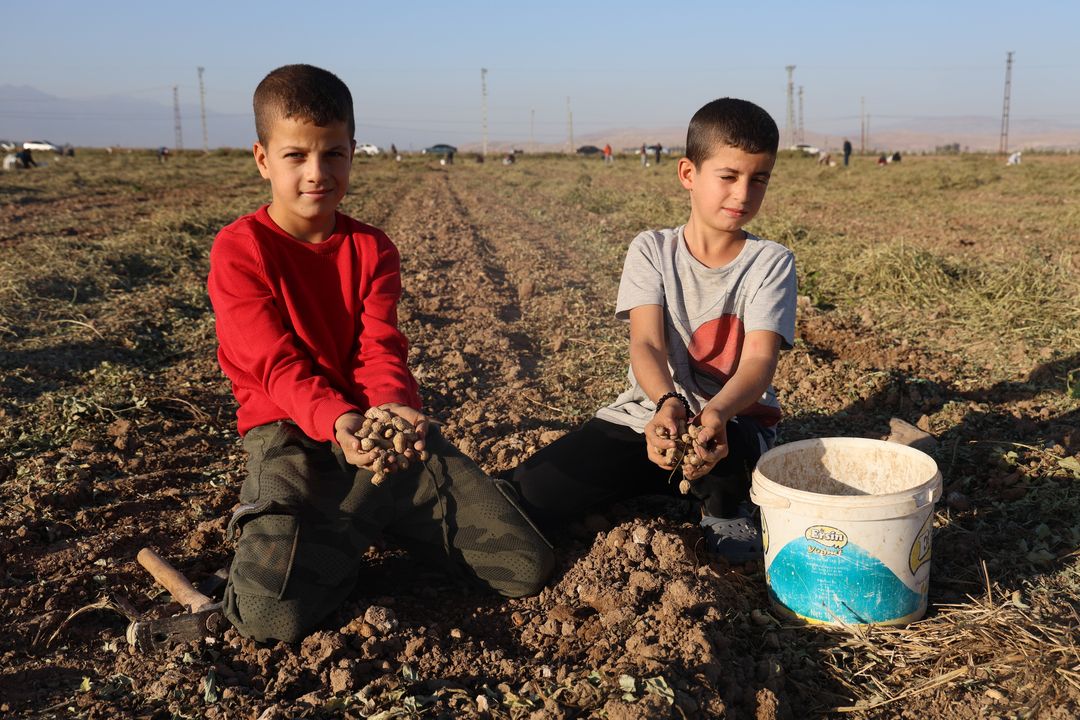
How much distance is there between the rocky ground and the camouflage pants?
0.08 m

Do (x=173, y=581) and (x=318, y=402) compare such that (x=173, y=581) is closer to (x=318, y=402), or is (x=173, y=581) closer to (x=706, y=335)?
(x=318, y=402)

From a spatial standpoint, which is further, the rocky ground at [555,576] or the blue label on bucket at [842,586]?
the blue label on bucket at [842,586]

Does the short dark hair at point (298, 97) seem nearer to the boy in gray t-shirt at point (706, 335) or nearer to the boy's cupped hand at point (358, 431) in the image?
the boy's cupped hand at point (358, 431)

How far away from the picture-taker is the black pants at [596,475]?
100 inches

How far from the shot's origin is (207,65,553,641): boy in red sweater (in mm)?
2129

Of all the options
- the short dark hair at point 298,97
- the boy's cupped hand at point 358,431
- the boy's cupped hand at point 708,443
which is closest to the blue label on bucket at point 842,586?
the boy's cupped hand at point 708,443

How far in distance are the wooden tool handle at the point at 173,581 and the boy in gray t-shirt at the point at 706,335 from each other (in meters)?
0.94

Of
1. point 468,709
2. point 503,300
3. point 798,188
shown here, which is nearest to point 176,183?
point 798,188

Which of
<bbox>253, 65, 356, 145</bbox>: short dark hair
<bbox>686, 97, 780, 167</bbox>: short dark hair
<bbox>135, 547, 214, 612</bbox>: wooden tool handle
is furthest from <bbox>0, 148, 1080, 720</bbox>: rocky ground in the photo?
<bbox>253, 65, 356, 145</bbox>: short dark hair

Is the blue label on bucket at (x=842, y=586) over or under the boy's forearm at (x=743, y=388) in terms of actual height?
under

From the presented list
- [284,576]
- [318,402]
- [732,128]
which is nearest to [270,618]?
[284,576]

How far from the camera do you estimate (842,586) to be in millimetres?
2041

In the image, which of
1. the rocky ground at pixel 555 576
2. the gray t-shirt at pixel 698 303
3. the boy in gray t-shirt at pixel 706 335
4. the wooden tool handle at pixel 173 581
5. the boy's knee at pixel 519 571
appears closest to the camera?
the rocky ground at pixel 555 576

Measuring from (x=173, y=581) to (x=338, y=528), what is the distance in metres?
0.48
